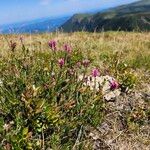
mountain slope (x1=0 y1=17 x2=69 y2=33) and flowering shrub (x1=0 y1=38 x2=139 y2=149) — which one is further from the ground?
mountain slope (x1=0 y1=17 x2=69 y2=33)

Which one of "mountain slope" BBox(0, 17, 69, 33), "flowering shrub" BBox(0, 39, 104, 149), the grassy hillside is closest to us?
"flowering shrub" BBox(0, 39, 104, 149)

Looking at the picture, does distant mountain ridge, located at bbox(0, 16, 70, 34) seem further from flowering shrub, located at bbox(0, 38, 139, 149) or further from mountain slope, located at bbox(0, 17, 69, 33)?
flowering shrub, located at bbox(0, 38, 139, 149)

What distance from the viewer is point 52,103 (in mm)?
5188

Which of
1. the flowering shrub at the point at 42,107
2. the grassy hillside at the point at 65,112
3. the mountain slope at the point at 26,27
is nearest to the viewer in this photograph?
the flowering shrub at the point at 42,107

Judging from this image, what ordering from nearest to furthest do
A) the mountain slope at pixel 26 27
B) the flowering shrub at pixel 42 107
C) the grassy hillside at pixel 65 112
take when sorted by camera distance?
the flowering shrub at pixel 42 107 → the grassy hillside at pixel 65 112 → the mountain slope at pixel 26 27

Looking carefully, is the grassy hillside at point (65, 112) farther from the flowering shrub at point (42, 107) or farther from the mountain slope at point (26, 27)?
the mountain slope at point (26, 27)

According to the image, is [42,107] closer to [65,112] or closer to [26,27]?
[65,112]

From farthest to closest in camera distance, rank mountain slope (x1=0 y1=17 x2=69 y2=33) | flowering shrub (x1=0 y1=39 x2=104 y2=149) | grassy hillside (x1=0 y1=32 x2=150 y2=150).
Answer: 1. mountain slope (x1=0 y1=17 x2=69 y2=33)
2. grassy hillside (x1=0 y1=32 x2=150 y2=150)
3. flowering shrub (x1=0 y1=39 x2=104 y2=149)

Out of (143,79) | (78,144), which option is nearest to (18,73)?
(78,144)

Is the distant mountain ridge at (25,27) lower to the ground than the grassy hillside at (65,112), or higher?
higher

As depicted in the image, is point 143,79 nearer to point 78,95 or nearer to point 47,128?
point 78,95

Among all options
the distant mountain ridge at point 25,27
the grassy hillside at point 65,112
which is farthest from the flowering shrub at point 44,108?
the distant mountain ridge at point 25,27

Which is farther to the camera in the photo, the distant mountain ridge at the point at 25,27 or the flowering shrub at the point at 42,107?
the distant mountain ridge at the point at 25,27

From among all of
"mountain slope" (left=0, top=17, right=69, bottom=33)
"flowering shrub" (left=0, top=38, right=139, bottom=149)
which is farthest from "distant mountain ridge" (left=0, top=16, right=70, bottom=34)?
"flowering shrub" (left=0, top=38, right=139, bottom=149)
